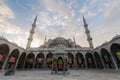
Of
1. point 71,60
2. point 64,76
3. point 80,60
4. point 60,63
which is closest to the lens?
point 64,76

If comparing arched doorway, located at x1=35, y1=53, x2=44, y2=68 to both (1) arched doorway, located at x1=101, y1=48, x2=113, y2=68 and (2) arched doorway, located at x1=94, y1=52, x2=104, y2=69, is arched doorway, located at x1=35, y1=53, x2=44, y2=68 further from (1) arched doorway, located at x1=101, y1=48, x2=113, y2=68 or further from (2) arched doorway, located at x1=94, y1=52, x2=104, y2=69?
(1) arched doorway, located at x1=101, y1=48, x2=113, y2=68

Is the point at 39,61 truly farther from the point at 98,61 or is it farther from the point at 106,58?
the point at 106,58

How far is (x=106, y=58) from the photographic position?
91.6ft

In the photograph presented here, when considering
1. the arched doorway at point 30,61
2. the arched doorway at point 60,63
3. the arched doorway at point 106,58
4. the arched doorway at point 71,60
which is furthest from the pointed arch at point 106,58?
the arched doorway at point 30,61

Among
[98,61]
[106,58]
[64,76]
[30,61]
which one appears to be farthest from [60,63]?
[98,61]

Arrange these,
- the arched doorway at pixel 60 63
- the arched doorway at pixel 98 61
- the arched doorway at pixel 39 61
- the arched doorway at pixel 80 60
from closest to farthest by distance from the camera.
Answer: the arched doorway at pixel 60 63, the arched doorway at pixel 98 61, the arched doorway at pixel 39 61, the arched doorway at pixel 80 60

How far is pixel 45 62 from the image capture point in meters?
36.2

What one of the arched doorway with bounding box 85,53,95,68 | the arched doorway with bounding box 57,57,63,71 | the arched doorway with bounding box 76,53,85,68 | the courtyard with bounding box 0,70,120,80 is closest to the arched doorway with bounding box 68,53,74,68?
the arched doorway with bounding box 76,53,85,68

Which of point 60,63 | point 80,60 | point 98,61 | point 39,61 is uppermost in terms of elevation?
point 80,60

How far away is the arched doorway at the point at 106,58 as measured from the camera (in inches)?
1104

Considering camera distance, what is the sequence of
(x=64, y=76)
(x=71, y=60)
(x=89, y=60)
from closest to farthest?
1. (x=64, y=76)
2. (x=89, y=60)
3. (x=71, y=60)

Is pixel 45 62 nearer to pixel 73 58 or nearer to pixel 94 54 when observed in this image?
pixel 73 58

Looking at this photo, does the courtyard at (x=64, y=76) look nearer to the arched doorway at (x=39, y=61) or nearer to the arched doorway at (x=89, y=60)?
the arched doorway at (x=39, y=61)

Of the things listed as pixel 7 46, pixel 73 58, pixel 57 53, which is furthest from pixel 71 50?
pixel 7 46
